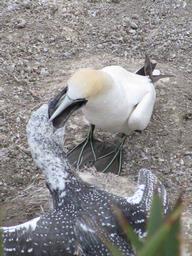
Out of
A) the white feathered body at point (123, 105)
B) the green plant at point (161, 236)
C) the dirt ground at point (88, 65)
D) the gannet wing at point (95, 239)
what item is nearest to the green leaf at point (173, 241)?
the green plant at point (161, 236)

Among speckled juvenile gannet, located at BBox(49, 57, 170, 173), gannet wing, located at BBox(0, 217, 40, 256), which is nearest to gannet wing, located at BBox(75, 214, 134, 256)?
gannet wing, located at BBox(0, 217, 40, 256)

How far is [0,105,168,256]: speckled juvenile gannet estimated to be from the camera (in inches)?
139

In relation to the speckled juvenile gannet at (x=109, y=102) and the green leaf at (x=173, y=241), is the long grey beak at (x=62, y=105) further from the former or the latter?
the green leaf at (x=173, y=241)

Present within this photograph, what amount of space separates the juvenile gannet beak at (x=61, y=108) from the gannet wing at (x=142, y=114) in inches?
30.0

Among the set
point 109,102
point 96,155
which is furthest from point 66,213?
point 96,155

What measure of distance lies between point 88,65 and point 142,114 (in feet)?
3.91

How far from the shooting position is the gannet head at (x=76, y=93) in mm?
4125

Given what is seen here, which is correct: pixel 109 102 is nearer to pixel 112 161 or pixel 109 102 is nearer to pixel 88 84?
pixel 88 84

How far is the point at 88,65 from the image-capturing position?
609cm

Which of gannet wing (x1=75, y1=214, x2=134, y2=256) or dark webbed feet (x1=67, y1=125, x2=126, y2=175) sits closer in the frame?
gannet wing (x1=75, y1=214, x2=134, y2=256)

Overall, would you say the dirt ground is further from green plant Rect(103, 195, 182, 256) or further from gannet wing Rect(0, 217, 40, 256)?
green plant Rect(103, 195, 182, 256)

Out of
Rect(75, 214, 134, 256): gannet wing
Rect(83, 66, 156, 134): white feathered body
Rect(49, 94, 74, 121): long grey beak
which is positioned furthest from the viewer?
Rect(83, 66, 156, 134): white feathered body

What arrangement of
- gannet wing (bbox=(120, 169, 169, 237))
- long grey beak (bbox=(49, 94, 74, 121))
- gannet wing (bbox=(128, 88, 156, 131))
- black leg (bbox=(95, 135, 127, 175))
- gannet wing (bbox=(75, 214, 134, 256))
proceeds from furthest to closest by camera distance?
black leg (bbox=(95, 135, 127, 175))
gannet wing (bbox=(128, 88, 156, 131))
long grey beak (bbox=(49, 94, 74, 121))
gannet wing (bbox=(120, 169, 169, 237))
gannet wing (bbox=(75, 214, 134, 256))

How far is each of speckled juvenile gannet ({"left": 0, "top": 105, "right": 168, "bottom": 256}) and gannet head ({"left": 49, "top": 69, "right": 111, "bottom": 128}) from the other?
0.27ft
